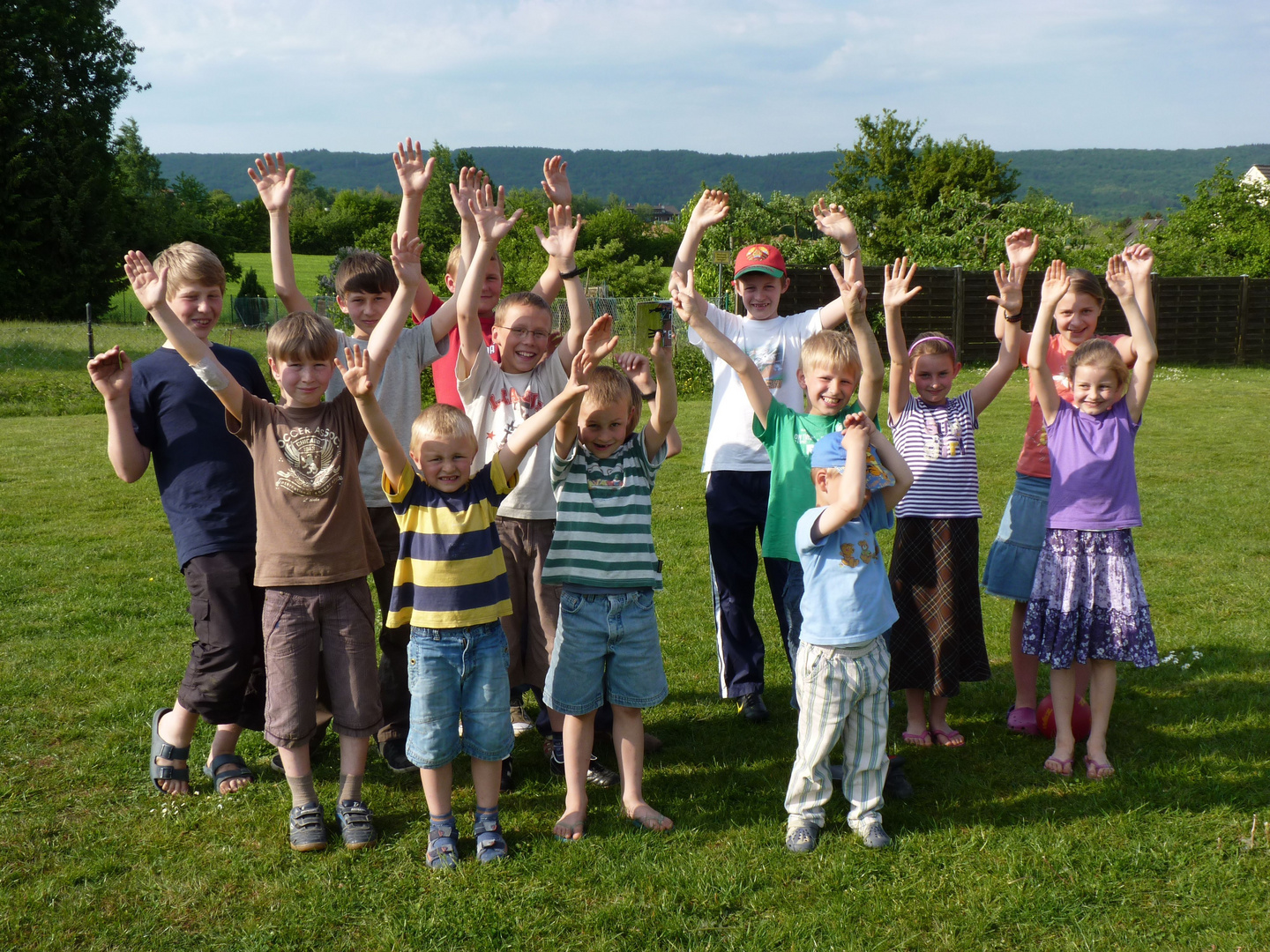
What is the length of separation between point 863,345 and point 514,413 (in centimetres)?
137

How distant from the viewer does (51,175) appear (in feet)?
119

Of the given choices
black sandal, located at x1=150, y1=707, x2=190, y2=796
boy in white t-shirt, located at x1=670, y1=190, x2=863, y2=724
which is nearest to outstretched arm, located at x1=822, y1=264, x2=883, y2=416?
boy in white t-shirt, located at x1=670, y1=190, x2=863, y2=724

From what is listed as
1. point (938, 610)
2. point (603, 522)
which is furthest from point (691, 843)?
point (938, 610)

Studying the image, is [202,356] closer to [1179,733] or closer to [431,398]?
[1179,733]

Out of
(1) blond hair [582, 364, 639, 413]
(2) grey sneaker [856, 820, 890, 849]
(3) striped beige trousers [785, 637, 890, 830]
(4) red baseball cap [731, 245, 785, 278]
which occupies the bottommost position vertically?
(2) grey sneaker [856, 820, 890, 849]

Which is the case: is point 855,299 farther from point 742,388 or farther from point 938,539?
point 938,539

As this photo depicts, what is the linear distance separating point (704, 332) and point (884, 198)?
39.1 m

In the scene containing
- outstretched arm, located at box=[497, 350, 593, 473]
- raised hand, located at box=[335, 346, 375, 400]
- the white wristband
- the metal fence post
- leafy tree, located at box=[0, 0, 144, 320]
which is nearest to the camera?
raised hand, located at box=[335, 346, 375, 400]

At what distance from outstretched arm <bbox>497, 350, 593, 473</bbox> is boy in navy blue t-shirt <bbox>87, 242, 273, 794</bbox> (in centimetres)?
106

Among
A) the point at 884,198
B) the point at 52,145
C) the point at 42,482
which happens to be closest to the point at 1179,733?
the point at 42,482

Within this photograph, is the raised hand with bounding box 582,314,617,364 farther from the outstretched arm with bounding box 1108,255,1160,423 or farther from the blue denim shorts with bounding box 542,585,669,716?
the outstretched arm with bounding box 1108,255,1160,423

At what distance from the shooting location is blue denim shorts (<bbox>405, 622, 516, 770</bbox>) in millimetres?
3260

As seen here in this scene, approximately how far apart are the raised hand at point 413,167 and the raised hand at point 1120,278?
9.26 ft

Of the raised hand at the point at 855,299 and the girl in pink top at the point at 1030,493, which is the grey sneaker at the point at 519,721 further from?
the raised hand at the point at 855,299
